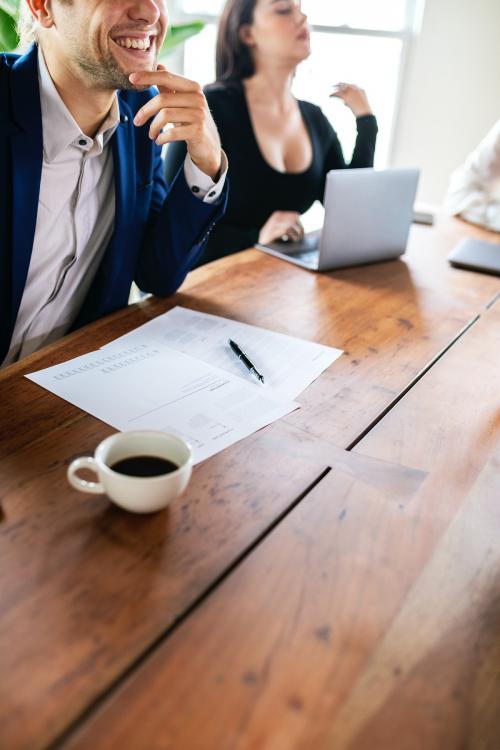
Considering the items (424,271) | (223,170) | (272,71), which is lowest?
(424,271)

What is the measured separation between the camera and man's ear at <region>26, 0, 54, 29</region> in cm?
114

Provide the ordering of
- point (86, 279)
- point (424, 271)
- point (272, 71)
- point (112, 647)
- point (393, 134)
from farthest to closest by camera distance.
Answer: point (393, 134) → point (272, 71) → point (424, 271) → point (86, 279) → point (112, 647)

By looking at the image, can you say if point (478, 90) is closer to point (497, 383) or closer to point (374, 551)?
point (497, 383)

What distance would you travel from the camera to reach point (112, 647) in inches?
20.6

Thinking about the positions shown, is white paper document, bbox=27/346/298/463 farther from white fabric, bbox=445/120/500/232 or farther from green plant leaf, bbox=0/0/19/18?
green plant leaf, bbox=0/0/19/18

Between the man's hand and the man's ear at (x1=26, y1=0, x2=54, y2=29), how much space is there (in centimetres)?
21

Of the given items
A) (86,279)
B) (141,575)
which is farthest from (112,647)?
(86,279)

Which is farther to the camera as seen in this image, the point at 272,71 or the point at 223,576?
the point at 272,71

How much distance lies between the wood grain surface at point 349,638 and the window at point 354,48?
307cm

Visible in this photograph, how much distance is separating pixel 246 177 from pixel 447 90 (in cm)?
194

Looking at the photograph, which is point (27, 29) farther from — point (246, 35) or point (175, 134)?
point (246, 35)

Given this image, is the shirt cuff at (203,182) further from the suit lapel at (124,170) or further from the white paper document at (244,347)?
the white paper document at (244,347)

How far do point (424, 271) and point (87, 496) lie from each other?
1.12 meters

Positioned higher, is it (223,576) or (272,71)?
(272,71)
